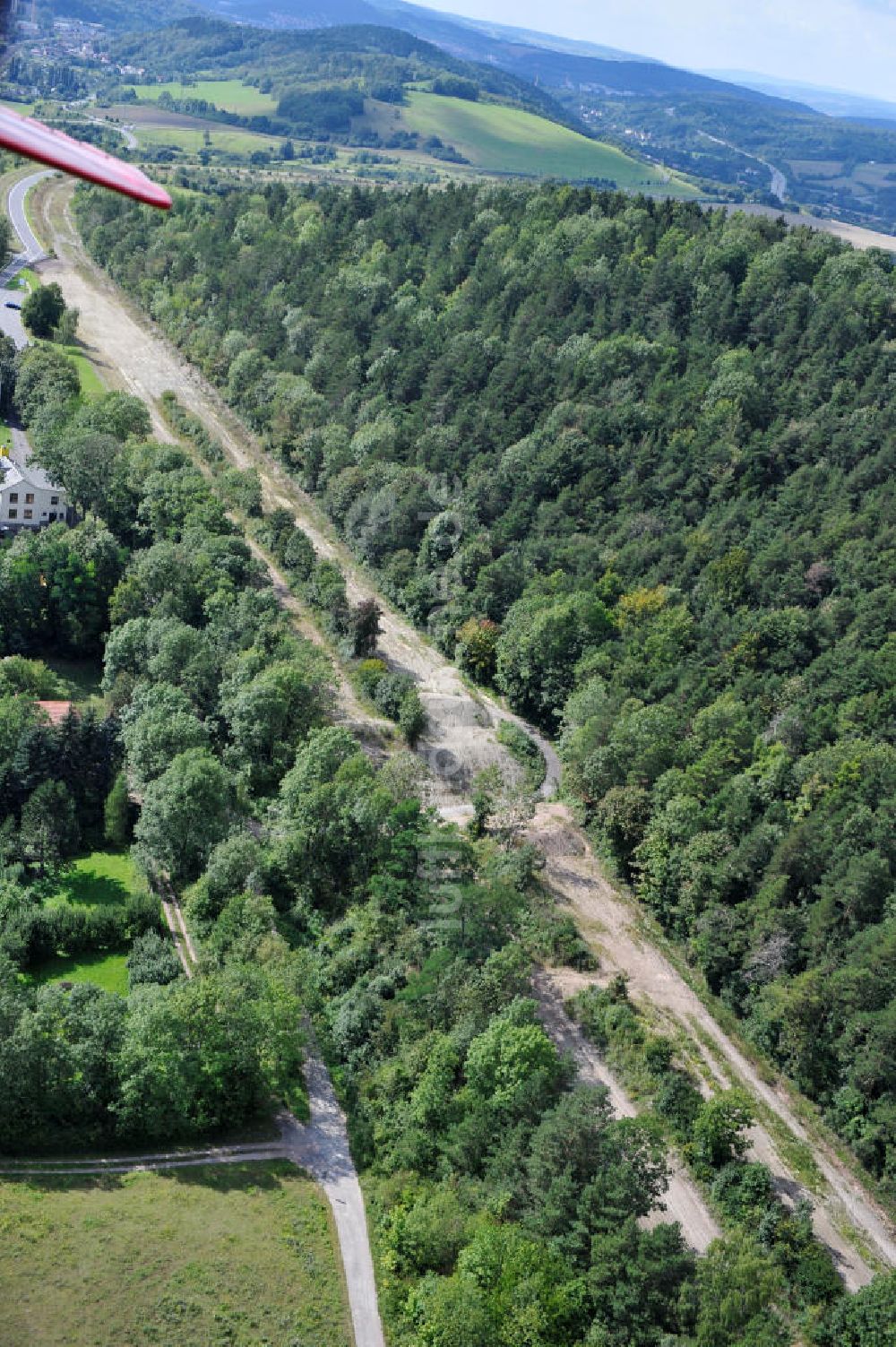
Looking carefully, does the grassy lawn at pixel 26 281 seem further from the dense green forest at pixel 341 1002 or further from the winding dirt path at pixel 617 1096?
the winding dirt path at pixel 617 1096

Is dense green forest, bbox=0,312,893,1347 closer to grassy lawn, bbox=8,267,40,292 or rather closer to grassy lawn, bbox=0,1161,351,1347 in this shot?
grassy lawn, bbox=0,1161,351,1347

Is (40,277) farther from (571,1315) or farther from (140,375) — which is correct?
(571,1315)

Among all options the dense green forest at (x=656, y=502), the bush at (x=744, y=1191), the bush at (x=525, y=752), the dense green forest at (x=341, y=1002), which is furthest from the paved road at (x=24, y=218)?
the bush at (x=744, y=1191)

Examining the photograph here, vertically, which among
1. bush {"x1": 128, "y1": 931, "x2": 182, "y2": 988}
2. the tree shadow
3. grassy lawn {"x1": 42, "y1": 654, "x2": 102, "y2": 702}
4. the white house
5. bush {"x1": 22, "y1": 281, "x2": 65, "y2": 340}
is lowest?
the tree shadow

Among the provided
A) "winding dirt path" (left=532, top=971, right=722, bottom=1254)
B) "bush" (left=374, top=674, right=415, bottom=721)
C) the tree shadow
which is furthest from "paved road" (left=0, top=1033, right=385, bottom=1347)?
"bush" (left=374, top=674, right=415, bottom=721)

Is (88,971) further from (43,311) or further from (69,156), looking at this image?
(43,311)

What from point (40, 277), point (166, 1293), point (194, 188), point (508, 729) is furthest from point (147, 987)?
point (194, 188)
